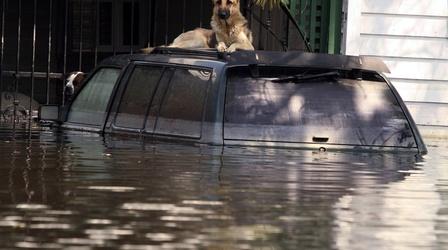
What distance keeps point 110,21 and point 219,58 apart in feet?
31.1

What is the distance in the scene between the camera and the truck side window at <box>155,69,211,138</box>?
210 inches

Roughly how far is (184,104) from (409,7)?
22.4ft

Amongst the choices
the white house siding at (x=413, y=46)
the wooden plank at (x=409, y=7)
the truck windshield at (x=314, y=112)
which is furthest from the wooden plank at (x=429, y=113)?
the truck windshield at (x=314, y=112)

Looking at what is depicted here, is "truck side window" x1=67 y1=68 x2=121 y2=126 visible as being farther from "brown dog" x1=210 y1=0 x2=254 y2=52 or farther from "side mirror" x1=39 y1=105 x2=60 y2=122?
"brown dog" x1=210 y1=0 x2=254 y2=52

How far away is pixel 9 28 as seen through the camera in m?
15.1

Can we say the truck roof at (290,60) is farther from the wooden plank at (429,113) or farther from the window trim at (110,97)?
the wooden plank at (429,113)

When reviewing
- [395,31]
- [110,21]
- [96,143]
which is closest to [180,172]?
[96,143]

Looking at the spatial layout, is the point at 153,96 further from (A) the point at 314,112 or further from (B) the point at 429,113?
(B) the point at 429,113

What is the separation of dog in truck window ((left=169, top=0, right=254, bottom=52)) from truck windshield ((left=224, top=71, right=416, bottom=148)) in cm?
295

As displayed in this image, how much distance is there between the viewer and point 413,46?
450 inches

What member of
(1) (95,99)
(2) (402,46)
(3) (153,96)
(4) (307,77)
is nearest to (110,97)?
(1) (95,99)

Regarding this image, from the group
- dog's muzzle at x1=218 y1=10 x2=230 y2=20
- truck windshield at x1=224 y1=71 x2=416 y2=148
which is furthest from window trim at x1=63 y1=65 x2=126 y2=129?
dog's muzzle at x1=218 y1=10 x2=230 y2=20

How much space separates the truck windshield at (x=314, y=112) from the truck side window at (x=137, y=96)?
0.82m

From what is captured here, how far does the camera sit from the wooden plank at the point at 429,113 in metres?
11.5
